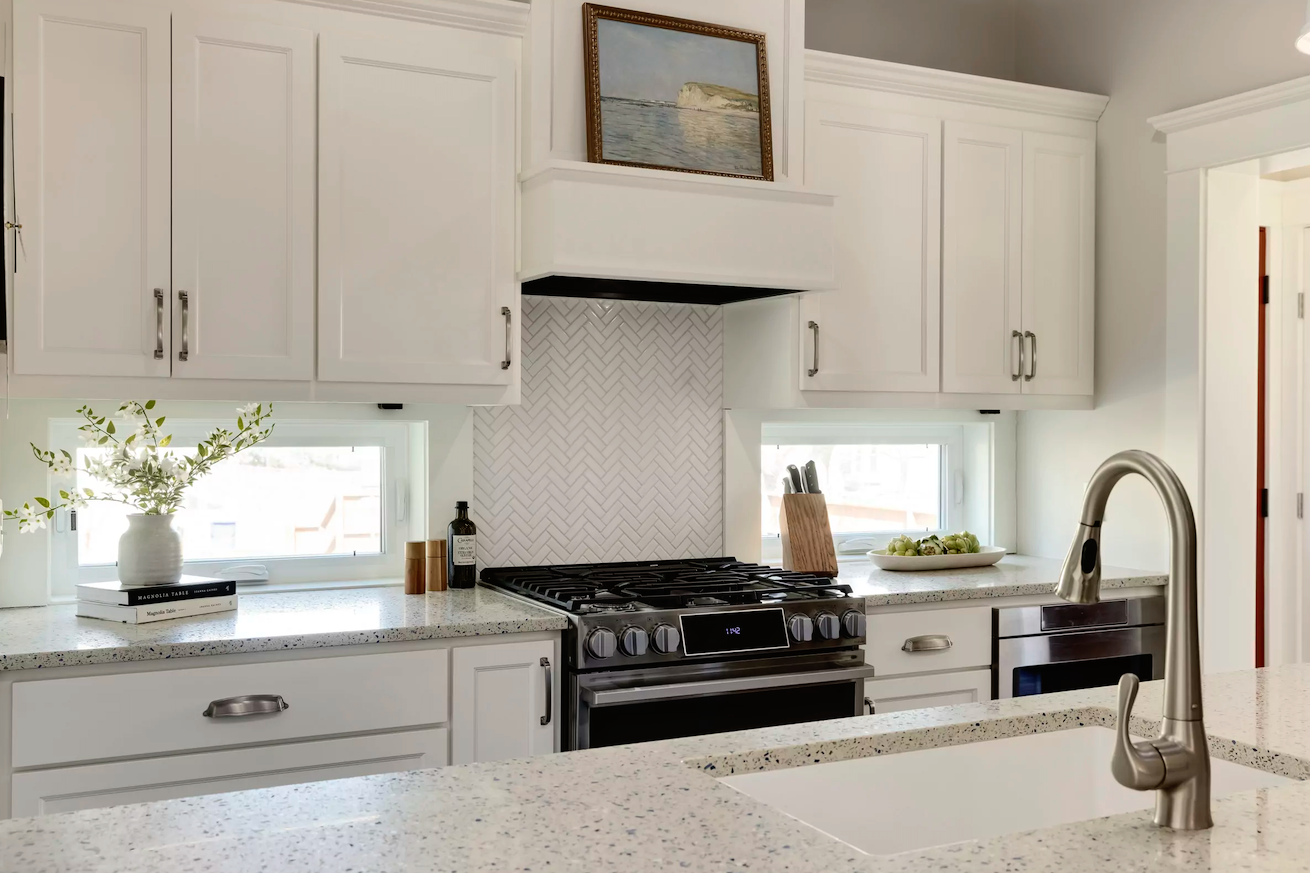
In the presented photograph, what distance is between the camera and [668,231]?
283 centimetres

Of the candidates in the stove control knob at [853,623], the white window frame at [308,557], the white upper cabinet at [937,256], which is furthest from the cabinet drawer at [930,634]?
the white window frame at [308,557]

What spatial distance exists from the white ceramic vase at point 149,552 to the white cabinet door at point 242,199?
1.15 ft

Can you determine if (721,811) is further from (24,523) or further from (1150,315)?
(1150,315)

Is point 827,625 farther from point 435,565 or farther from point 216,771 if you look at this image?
point 216,771

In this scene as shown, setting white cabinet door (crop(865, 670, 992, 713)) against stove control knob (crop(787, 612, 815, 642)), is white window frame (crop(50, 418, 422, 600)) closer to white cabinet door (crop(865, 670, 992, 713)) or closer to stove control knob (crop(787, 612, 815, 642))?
stove control knob (crop(787, 612, 815, 642))

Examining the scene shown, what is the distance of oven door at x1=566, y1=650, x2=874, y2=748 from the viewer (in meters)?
2.57

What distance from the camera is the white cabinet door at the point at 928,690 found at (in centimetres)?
302

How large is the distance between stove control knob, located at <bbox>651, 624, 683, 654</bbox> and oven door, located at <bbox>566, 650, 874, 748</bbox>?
0.05 metres

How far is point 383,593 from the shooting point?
299 cm

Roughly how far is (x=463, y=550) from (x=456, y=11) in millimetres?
1347

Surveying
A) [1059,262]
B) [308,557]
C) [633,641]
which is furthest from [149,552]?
[1059,262]

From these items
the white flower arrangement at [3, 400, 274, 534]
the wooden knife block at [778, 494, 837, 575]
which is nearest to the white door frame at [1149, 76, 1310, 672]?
the wooden knife block at [778, 494, 837, 575]

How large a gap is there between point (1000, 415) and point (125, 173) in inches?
111

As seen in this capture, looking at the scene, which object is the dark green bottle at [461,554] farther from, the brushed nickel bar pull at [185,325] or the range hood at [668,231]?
the brushed nickel bar pull at [185,325]
